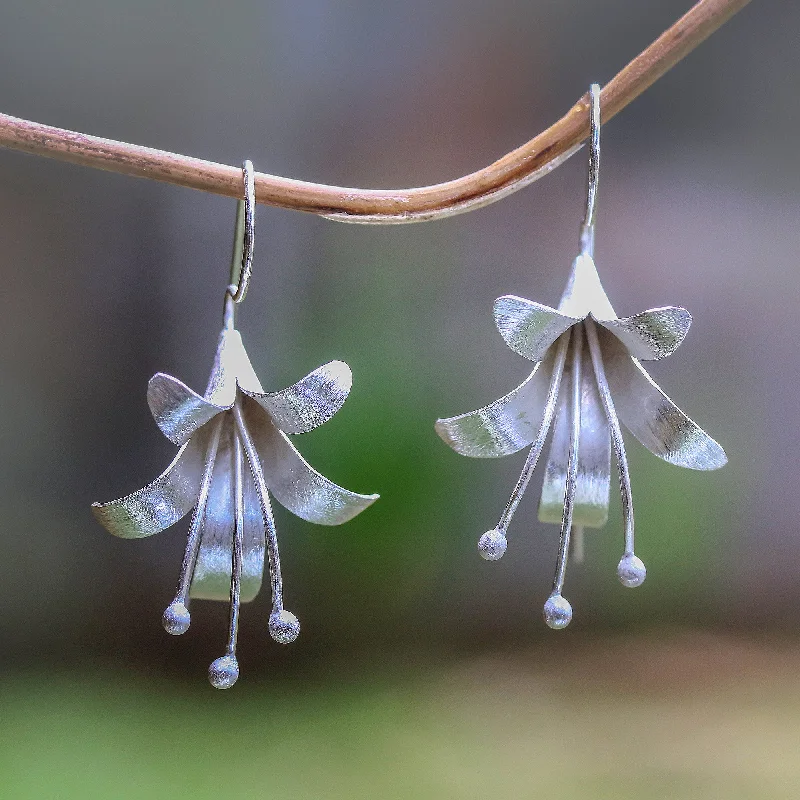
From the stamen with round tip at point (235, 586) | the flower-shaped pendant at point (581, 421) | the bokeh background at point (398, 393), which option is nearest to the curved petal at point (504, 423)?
the flower-shaped pendant at point (581, 421)

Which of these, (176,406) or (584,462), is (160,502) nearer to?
(176,406)

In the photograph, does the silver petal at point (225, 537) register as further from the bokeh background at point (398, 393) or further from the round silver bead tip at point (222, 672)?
the bokeh background at point (398, 393)

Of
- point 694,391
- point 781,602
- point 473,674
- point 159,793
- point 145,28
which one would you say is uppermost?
point 145,28

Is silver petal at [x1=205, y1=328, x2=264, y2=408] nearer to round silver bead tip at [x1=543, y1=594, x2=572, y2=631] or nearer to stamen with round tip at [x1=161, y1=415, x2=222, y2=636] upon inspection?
stamen with round tip at [x1=161, y1=415, x2=222, y2=636]

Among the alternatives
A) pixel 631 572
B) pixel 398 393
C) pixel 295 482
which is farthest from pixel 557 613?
pixel 398 393

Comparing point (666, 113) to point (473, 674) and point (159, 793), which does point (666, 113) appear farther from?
point (159, 793)

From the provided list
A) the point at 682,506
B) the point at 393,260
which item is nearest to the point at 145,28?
the point at 393,260

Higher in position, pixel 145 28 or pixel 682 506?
pixel 145 28
